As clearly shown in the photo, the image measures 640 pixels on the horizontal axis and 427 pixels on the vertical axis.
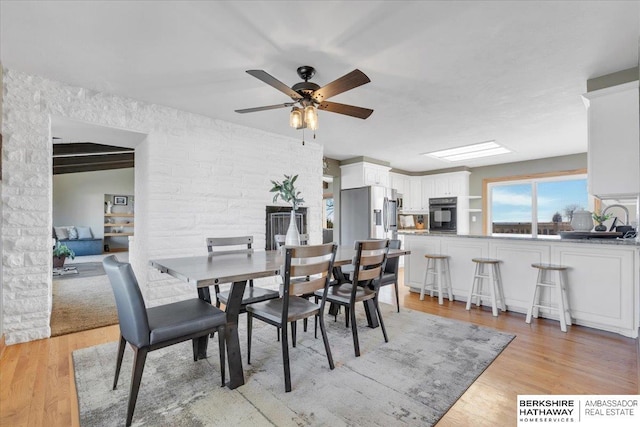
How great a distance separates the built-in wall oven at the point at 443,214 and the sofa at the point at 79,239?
31.7 feet

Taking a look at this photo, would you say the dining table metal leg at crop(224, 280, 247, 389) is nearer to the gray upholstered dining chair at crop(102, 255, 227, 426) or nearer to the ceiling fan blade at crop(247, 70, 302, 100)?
the gray upholstered dining chair at crop(102, 255, 227, 426)

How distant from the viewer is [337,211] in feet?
21.1

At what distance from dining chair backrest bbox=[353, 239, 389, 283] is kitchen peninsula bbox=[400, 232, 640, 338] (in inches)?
74.5

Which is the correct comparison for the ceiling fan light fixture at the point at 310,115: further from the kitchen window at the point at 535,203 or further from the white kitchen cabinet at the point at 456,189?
the white kitchen cabinet at the point at 456,189

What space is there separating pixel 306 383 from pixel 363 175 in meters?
4.54

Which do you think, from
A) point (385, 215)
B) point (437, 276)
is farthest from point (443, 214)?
point (437, 276)

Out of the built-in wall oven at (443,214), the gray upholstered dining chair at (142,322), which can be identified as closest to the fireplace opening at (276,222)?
the gray upholstered dining chair at (142,322)

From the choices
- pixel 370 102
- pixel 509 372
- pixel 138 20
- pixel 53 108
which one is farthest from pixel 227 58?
pixel 509 372

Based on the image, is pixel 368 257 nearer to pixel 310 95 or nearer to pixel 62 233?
pixel 310 95

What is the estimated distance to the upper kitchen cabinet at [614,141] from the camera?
2.37 m

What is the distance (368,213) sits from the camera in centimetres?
584

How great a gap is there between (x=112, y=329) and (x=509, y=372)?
3.51 metres

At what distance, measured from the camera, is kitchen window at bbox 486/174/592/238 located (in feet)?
19.0

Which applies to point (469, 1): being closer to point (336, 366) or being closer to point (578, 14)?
point (578, 14)
